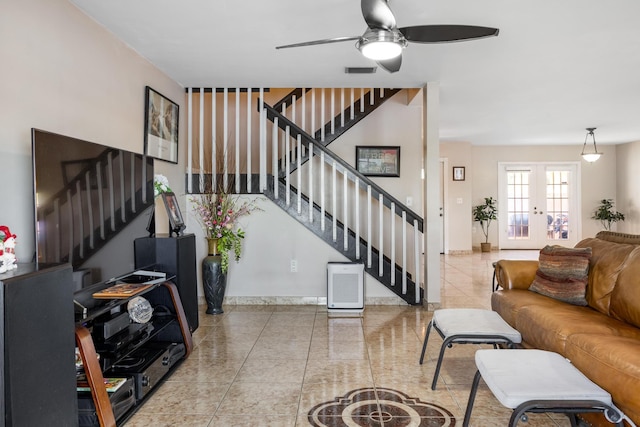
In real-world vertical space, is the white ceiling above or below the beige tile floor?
above

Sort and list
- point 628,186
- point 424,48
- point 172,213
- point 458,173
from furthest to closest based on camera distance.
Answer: point 628,186, point 458,173, point 424,48, point 172,213

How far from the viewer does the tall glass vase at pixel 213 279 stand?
4.38 m

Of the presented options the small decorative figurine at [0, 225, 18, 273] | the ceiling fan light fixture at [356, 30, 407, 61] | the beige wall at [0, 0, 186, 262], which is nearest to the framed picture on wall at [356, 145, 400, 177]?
the beige wall at [0, 0, 186, 262]

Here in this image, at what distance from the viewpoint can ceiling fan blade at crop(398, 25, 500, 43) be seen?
241 centimetres

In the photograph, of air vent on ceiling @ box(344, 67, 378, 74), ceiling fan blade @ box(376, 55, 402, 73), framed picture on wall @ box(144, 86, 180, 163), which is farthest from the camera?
air vent on ceiling @ box(344, 67, 378, 74)

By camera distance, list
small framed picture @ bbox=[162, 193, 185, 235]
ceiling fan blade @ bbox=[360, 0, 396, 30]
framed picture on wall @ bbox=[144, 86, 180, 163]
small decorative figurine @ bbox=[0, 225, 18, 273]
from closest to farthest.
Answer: small decorative figurine @ bbox=[0, 225, 18, 273] < ceiling fan blade @ bbox=[360, 0, 396, 30] < small framed picture @ bbox=[162, 193, 185, 235] < framed picture on wall @ bbox=[144, 86, 180, 163]

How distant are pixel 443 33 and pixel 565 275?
5.80ft

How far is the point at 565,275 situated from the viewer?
290cm

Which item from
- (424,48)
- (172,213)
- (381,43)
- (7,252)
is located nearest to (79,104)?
(172,213)

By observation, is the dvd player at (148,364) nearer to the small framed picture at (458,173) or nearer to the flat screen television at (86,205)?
the flat screen television at (86,205)

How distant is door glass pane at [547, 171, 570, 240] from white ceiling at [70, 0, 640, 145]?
14.2ft

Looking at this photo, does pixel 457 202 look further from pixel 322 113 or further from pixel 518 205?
pixel 322 113

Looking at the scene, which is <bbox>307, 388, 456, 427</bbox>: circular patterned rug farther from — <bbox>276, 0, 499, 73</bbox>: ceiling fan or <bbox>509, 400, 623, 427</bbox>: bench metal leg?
<bbox>276, 0, 499, 73</bbox>: ceiling fan

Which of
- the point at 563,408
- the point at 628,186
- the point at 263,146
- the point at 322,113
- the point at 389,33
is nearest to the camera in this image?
the point at 563,408
